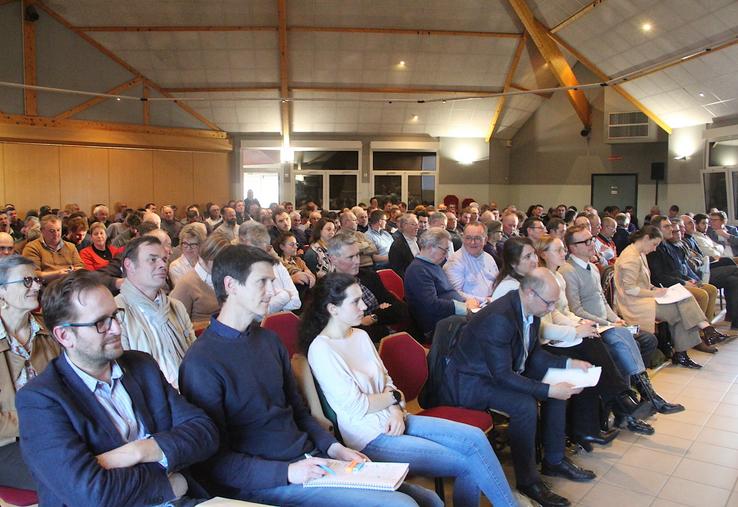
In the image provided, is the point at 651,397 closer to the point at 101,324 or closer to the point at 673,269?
the point at 673,269

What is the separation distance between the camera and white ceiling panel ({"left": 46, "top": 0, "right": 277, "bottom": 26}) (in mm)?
10570

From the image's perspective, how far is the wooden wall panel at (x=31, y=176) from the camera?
11.5m

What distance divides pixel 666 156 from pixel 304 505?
13.2 meters

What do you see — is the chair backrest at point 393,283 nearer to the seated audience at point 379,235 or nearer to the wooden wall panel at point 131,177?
the seated audience at point 379,235

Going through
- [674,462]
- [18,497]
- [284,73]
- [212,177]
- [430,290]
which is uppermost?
[284,73]

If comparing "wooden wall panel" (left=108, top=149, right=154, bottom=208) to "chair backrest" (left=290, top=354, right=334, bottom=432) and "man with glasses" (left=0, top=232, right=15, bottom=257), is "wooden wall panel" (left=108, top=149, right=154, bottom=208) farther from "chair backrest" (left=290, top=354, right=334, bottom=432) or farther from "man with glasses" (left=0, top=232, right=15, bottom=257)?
"chair backrest" (left=290, top=354, right=334, bottom=432)

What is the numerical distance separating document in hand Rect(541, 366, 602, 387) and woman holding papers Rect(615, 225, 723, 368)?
2151 mm

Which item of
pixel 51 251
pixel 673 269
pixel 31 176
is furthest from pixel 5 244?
pixel 31 176

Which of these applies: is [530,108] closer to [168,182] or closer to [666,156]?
[666,156]

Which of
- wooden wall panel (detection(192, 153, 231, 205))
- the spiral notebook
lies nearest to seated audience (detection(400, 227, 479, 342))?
the spiral notebook

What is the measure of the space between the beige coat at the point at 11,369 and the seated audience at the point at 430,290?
2359 millimetres

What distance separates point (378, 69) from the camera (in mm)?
12680

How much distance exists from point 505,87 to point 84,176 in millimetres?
9098

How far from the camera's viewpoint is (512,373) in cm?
297
